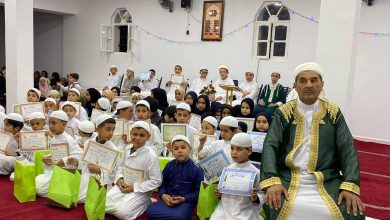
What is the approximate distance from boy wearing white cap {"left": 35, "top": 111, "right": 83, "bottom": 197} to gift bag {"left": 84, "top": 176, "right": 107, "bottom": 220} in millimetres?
632

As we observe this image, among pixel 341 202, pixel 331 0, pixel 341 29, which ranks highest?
pixel 331 0

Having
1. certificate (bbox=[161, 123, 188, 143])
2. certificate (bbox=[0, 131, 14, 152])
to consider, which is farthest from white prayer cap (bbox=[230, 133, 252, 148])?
certificate (bbox=[0, 131, 14, 152])

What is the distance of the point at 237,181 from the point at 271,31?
695 cm

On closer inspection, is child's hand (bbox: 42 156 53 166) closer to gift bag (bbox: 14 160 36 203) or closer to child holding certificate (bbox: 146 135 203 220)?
gift bag (bbox: 14 160 36 203)

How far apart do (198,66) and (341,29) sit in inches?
232

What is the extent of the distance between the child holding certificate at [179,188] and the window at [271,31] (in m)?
6.21

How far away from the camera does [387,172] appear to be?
604cm

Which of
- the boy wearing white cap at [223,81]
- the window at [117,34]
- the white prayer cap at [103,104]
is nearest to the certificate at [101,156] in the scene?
the white prayer cap at [103,104]

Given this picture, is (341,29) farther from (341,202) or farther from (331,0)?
(341,202)

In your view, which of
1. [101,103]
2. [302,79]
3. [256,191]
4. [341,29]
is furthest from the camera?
[101,103]

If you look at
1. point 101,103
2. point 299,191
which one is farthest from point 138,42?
point 299,191

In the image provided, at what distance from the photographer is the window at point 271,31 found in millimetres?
9117

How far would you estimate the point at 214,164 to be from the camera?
337 cm

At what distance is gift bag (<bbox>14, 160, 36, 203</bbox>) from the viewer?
386 cm
